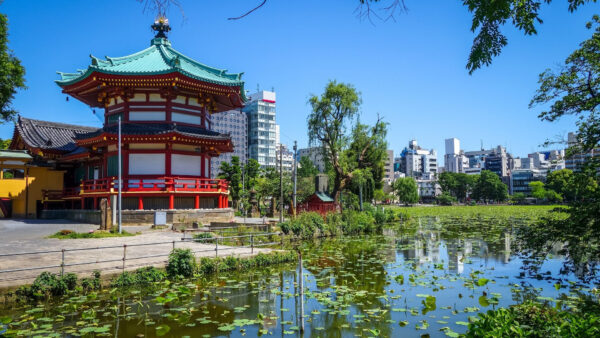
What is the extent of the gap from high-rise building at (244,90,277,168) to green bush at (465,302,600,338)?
3542 inches

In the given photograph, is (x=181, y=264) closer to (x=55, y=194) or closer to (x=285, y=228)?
(x=285, y=228)

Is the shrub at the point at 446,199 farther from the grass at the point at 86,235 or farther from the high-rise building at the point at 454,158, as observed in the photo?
the grass at the point at 86,235

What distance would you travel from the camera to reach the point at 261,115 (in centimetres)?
9575

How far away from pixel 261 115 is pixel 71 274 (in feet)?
290

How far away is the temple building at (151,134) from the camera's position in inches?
842

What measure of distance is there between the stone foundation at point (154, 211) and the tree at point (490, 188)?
91073 millimetres

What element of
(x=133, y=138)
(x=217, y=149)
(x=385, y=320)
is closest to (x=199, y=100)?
(x=217, y=149)

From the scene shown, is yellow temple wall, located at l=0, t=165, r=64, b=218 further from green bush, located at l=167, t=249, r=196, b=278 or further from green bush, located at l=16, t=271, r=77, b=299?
green bush, located at l=16, t=271, r=77, b=299

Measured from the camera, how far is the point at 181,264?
10.8 metres

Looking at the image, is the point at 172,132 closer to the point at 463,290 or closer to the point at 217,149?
the point at 217,149

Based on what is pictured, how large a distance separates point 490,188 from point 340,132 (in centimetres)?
8096

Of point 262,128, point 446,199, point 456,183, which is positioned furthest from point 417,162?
point 262,128

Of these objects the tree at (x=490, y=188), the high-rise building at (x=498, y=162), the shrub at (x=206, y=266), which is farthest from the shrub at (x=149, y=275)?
the high-rise building at (x=498, y=162)

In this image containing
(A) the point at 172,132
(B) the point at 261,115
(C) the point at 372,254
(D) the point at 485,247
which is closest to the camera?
(C) the point at 372,254
